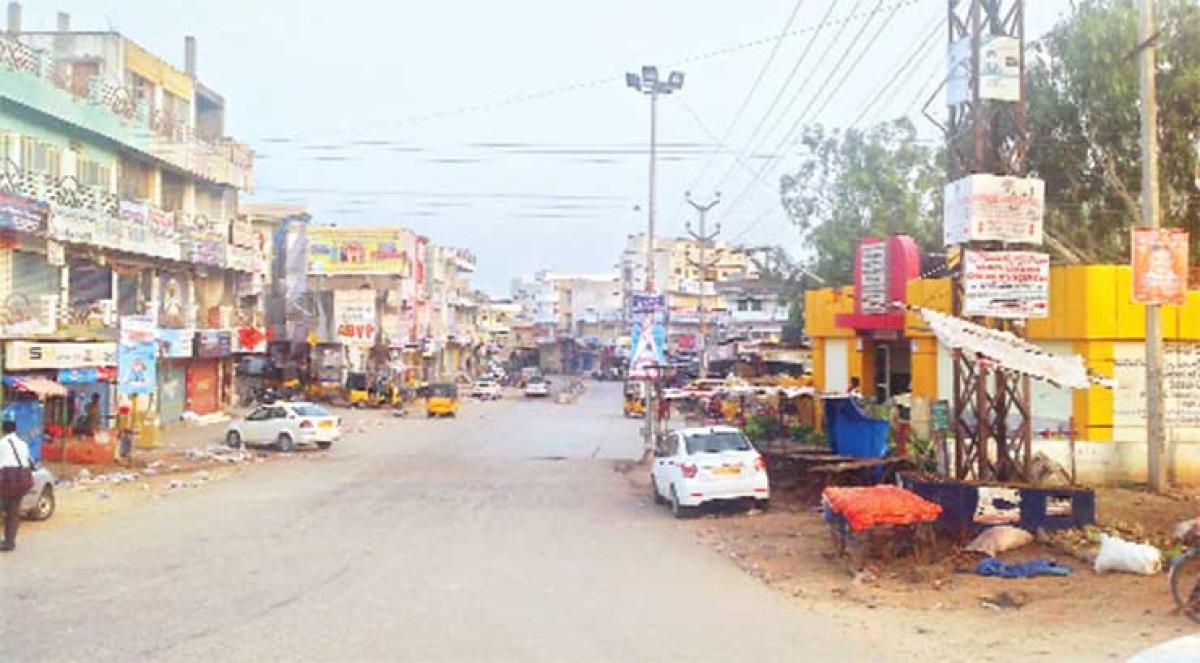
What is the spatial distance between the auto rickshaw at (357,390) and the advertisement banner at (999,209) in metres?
55.4

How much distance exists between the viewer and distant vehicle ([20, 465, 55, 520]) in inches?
743

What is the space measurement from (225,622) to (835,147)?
45946mm

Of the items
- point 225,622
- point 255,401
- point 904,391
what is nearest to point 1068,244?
point 904,391

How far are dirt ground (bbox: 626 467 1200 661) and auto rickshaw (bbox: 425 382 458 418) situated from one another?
4339 centimetres

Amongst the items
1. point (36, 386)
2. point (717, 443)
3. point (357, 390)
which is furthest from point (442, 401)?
point (717, 443)

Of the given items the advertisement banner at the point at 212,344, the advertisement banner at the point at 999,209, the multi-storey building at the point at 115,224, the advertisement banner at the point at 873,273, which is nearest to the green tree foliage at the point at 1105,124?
the advertisement banner at the point at 873,273

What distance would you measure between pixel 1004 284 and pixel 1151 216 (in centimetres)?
373

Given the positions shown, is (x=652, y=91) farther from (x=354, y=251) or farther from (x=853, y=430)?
(x=354, y=251)

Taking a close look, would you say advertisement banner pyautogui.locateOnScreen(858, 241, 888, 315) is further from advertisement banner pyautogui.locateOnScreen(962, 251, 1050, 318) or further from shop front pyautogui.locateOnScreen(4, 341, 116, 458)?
shop front pyautogui.locateOnScreen(4, 341, 116, 458)

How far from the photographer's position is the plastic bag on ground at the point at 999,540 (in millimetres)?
14062

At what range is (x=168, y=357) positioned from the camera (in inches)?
→ 1651

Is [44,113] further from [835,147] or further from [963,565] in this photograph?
[835,147]

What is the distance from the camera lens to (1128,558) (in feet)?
41.2

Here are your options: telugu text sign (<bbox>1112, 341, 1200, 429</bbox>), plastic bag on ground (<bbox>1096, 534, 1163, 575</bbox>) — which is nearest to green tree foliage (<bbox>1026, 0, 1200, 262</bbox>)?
telugu text sign (<bbox>1112, 341, 1200, 429</bbox>)
